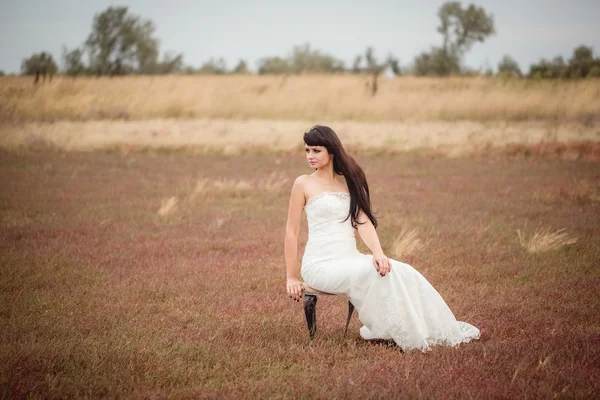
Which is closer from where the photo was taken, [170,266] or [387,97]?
[170,266]

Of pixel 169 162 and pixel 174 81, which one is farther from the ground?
pixel 174 81

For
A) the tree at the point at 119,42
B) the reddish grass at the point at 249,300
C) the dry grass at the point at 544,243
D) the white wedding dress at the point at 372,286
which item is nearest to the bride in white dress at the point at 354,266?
the white wedding dress at the point at 372,286

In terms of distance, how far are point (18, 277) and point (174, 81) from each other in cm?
3496

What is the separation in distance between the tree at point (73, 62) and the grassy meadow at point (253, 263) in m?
18.4

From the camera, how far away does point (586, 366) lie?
17.1 feet

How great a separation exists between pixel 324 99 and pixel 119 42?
26.4 m

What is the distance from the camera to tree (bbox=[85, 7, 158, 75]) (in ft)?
175

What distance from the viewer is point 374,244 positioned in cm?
559

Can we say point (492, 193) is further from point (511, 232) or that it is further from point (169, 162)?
point (169, 162)

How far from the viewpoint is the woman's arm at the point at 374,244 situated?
5.37 metres

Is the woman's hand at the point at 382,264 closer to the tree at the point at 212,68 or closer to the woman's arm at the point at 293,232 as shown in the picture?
the woman's arm at the point at 293,232

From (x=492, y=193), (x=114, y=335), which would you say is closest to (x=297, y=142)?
(x=492, y=193)

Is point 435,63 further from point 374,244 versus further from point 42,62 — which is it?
point 374,244

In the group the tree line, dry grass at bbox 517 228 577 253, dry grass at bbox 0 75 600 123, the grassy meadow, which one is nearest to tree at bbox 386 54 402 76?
the tree line
